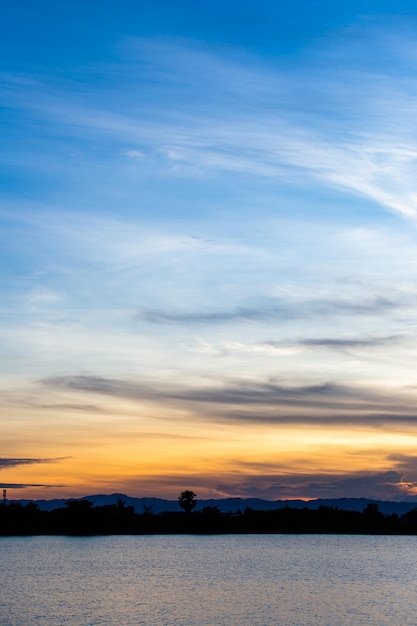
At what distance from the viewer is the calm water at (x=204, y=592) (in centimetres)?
8125

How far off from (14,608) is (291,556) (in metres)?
117

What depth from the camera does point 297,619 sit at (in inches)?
3167

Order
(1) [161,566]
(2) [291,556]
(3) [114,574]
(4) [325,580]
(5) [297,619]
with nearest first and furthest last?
(5) [297,619], (4) [325,580], (3) [114,574], (1) [161,566], (2) [291,556]

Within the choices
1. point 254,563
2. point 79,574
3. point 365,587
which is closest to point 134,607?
point 365,587

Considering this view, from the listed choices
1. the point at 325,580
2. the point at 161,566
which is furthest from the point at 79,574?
the point at 325,580

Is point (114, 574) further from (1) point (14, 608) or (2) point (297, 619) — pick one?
(2) point (297, 619)

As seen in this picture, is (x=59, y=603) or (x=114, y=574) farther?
(x=114, y=574)

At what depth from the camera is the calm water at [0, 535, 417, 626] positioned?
81250 mm

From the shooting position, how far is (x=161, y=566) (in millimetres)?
153125

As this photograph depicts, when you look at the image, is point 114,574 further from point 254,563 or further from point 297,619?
point 297,619

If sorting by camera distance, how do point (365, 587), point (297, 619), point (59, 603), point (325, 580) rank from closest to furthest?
1. point (297, 619)
2. point (59, 603)
3. point (365, 587)
4. point (325, 580)

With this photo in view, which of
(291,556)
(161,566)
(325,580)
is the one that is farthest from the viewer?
(291,556)

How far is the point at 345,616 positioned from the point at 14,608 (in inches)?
1461

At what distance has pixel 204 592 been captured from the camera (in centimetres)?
10506
